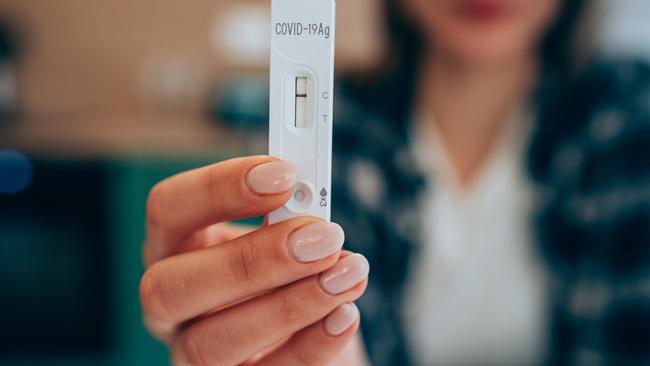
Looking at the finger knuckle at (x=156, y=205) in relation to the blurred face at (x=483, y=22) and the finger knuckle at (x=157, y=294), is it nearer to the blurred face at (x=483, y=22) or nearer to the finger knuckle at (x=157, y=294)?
the finger knuckle at (x=157, y=294)

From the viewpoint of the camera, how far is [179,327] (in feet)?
1.70

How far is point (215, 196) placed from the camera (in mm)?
428

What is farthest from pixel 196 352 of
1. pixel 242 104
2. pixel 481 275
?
pixel 242 104

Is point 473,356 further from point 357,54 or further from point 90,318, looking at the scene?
point 357,54

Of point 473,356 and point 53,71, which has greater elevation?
point 53,71

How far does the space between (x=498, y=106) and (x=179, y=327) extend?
0.74 m

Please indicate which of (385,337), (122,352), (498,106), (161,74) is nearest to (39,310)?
(122,352)

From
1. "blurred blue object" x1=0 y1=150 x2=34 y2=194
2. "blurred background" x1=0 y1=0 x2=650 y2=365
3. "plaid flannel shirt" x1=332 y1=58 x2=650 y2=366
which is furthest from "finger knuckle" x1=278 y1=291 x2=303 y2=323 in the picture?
"blurred blue object" x1=0 y1=150 x2=34 y2=194

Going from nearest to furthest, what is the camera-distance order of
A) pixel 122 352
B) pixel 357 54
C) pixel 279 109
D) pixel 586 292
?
pixel 279 109 → pixel 586 292 → pixel 122 352 → pixel 357 54

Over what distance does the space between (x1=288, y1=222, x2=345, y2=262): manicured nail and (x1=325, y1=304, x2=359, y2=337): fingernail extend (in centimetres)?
5

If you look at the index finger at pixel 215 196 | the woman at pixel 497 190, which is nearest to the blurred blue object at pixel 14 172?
the woman at pixel 497 190

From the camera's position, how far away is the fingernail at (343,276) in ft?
1.35

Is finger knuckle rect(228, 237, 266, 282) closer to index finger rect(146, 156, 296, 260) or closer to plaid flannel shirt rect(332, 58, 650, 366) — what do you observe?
index finger rect(146, 156, 296, 260)

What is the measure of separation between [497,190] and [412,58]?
267 millimetres
